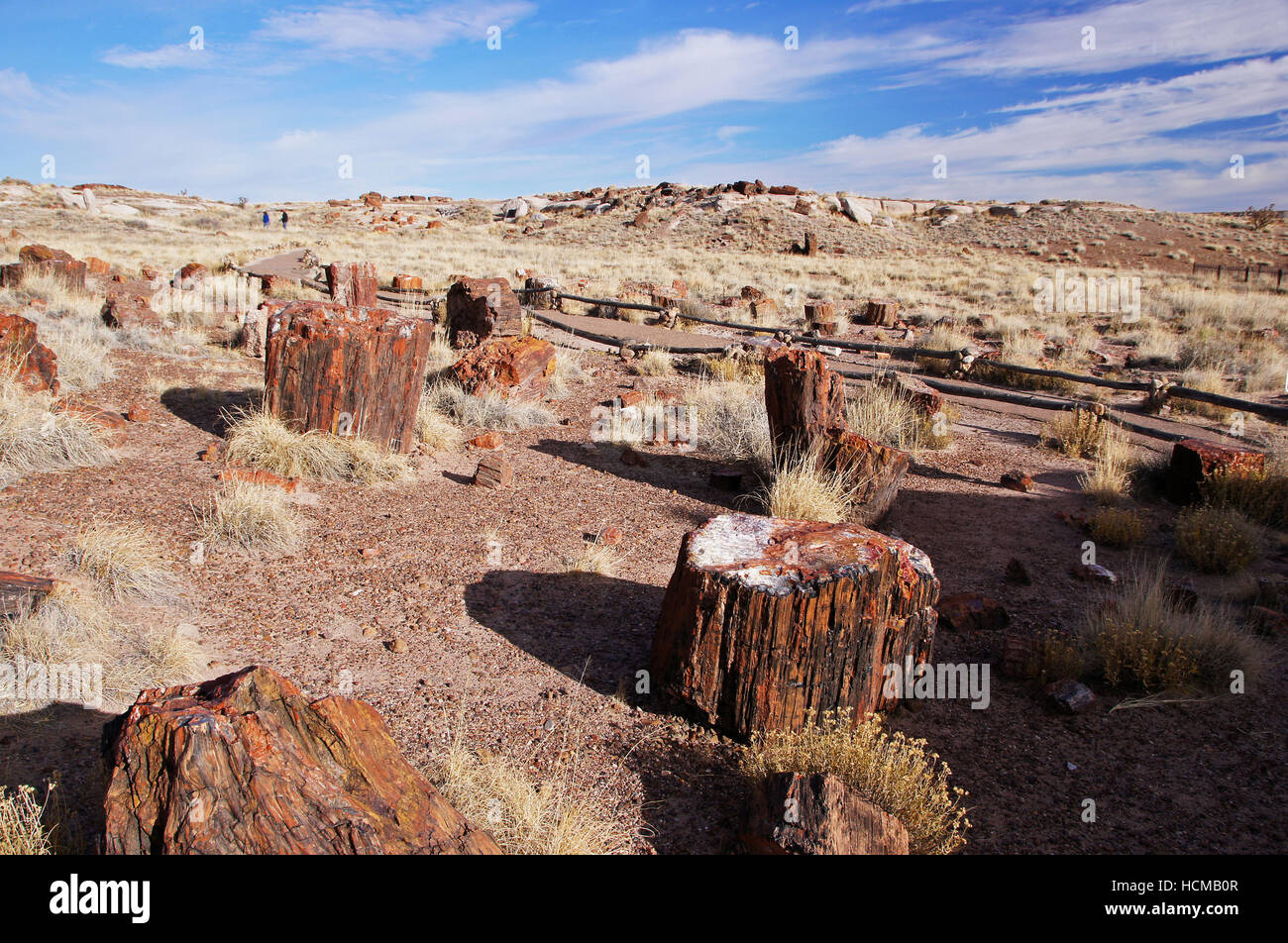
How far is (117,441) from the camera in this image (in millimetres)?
6727

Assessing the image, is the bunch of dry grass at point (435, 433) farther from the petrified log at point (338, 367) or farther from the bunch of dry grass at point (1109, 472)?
the bunch of dry grass at point (1109, 472)

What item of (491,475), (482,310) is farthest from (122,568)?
(482,310)

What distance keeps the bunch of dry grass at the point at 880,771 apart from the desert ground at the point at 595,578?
0.15 metres

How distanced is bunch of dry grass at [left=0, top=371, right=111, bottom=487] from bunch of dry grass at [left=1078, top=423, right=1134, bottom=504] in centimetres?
860

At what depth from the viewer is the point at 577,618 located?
4.85 metres

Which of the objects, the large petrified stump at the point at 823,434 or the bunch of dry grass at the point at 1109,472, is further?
the bunch of dry grass at the point at 1109,472

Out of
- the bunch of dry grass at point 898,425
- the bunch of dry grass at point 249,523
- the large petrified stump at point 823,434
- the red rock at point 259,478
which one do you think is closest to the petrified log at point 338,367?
the red rock at point 259,478

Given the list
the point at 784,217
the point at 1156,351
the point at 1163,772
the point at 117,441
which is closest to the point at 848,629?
the point at 1163,772

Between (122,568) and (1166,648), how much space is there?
5784mm

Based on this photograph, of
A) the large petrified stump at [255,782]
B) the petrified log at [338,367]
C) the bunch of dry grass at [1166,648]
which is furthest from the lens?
the petrified log at [338,367]

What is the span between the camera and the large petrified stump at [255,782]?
212 cm

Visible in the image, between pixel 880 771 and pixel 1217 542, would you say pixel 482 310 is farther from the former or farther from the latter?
pixel 880 771

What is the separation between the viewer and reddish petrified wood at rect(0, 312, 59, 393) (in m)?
7.14
